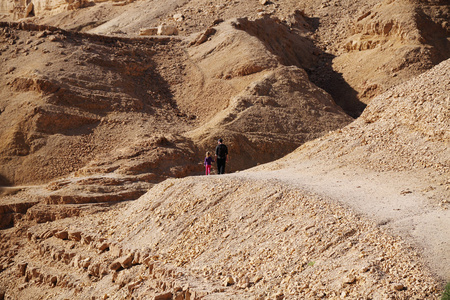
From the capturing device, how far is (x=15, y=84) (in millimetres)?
21984

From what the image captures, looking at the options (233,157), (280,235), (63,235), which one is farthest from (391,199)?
(233,157)

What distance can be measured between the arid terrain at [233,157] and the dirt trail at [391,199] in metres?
0.05

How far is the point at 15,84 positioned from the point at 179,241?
14.4 metres

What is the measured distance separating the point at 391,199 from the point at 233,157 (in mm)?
10753

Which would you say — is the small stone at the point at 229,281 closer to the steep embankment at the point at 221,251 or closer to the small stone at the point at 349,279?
the steep embankment at the point at 221,251

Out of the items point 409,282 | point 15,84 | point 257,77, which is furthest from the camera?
point 257,77

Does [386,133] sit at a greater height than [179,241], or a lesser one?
greater

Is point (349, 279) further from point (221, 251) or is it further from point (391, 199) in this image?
point (221, 251)

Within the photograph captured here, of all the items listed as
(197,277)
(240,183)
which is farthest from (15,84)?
(197,277)

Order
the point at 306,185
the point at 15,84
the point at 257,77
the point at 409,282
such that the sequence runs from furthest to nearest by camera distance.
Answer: the point at 257,77, the point at 15,84, the point at 306,185, the point at 409,282

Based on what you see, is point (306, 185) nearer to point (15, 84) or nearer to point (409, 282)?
point (409, 282)

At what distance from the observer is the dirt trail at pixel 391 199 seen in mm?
7043

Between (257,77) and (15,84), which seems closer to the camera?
(15,84)

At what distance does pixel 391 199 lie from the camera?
879 centimetres
